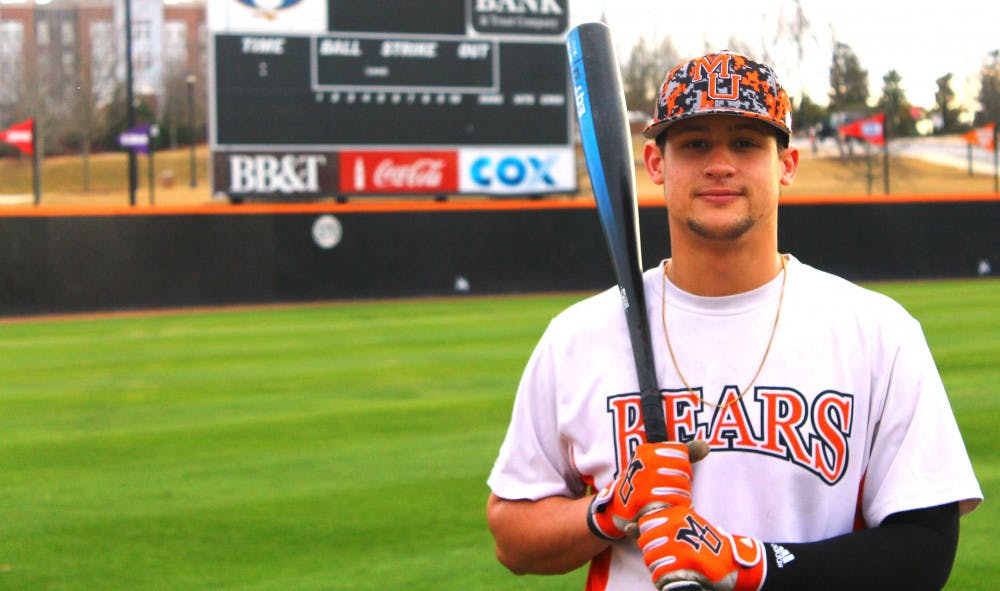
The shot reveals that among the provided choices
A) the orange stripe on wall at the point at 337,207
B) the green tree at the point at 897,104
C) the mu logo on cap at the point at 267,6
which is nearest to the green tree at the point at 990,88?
the green tree at the point at 897,104

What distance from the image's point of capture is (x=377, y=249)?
799 inches

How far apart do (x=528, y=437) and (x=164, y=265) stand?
1714cm

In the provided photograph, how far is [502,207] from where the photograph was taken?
819 inches

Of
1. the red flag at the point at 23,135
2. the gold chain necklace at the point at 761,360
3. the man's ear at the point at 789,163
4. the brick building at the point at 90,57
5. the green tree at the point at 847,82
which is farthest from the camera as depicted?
the green tree at the point at 847,82

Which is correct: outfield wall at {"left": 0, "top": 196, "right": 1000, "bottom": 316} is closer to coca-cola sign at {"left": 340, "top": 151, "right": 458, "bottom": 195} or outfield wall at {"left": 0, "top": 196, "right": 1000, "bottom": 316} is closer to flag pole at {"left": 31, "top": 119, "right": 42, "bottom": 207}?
coca-cola sign at {"left": 340, "top": 151, "right": 458, "bottom": 195}

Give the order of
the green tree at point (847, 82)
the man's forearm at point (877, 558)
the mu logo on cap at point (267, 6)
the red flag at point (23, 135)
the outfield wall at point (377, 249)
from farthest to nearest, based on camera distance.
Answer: the green tree at point (847, 82) → the red flag at point (23, 135) → the mu logo on cap at point (267, 6) → the outfield wall at point (377, 249) → the man's forearm at point (877, 558)

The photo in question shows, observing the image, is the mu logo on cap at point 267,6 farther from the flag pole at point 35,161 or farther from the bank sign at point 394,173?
the flag pole at point 35,161

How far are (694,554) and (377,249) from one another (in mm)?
18197

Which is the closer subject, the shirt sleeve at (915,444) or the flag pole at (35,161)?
the shirt sleeve at (915,444)

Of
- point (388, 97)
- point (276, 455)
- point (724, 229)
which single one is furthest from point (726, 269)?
point (388, 97)

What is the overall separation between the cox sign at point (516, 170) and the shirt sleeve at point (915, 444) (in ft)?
63.1

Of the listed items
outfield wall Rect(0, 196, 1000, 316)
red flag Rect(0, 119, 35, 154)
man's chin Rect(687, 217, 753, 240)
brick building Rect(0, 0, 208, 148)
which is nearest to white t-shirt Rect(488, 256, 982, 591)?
man's chin Rect(687, 217, 753, 240)

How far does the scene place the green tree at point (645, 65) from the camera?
55.2m

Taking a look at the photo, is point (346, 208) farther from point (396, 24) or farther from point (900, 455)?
point (900, 455)
